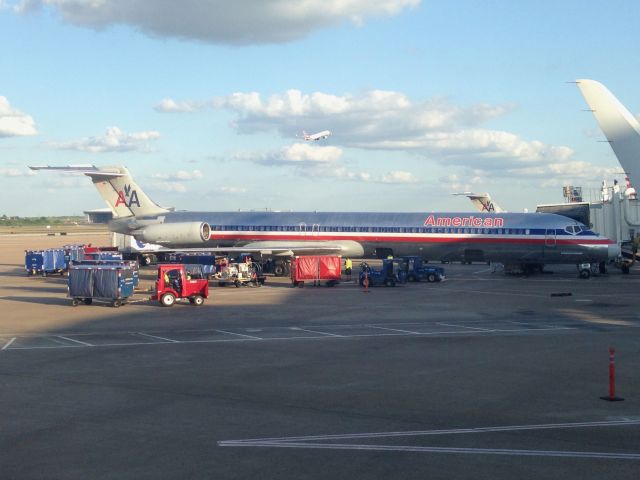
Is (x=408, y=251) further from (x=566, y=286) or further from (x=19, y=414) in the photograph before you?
(x=19, y=414)

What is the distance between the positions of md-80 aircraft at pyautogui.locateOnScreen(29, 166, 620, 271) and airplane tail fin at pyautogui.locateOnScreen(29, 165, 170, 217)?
0.23 ft

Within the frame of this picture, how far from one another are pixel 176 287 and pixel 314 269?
10955mm

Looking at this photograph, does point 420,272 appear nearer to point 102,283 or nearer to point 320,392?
point 102,283

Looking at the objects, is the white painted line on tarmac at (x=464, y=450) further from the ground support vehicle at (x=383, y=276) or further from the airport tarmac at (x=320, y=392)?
the ground support vehicle at (x=383, y=276)

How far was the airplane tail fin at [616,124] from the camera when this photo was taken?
2091 cm

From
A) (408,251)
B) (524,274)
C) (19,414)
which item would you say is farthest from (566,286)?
(19,414)

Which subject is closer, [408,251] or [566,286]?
[566,286]

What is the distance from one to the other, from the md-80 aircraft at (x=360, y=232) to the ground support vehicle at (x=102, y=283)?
47.5 feet

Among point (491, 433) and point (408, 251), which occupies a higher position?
point (408, 251)

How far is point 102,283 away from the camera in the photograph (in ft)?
113

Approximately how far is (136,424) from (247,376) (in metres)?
4.92

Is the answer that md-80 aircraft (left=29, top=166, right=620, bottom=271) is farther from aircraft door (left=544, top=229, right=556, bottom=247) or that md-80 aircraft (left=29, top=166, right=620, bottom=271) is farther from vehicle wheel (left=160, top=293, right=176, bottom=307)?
vehicle wheel (left=160, top=293, right=176, bottom=307)

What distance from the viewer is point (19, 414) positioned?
15031 mm

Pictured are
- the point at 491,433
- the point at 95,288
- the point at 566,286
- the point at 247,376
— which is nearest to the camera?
→ the point at 491,433
